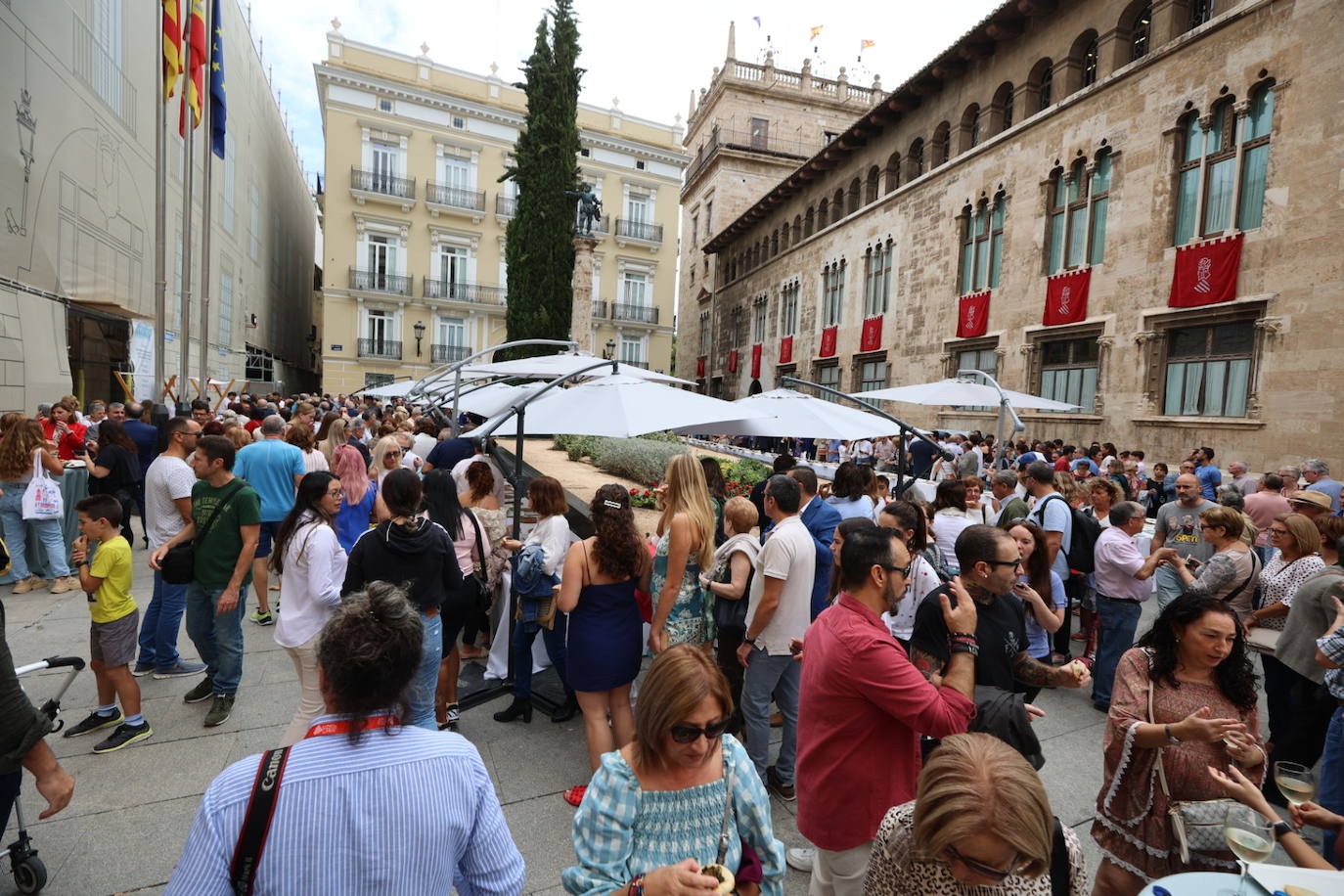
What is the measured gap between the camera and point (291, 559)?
146 inches

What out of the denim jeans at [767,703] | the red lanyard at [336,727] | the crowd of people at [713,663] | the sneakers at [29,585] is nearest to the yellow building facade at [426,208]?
the sneakers at [29,585]

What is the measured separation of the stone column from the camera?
20.1 meters

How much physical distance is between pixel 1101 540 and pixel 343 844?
Answer: 5567mm

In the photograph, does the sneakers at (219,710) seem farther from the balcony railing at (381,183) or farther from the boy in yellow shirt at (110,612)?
the balcony railing at (381,183)

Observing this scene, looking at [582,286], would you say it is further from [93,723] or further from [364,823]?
[364,823]

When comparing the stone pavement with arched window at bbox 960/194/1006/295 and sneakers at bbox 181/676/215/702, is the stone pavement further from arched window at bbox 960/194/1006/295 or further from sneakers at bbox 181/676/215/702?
arched window at bbox 960/194/1006/295

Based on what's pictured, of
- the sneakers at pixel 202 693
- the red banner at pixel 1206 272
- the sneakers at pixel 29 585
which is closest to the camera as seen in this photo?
the sneakers at pixel 202 693

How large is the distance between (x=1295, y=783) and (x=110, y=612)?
5671 mm

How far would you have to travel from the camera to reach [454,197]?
35000 mm

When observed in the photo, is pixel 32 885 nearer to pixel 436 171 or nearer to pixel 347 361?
pixel 347 361

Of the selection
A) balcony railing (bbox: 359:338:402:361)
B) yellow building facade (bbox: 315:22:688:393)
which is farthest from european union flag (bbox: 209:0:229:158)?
balcony railing (bbox: 359:338:402:361)

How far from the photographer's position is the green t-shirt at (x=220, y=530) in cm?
434

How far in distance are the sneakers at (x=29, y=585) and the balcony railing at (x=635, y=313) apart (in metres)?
32.9

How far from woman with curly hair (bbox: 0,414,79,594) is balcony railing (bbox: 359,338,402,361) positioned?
27.9 metres
